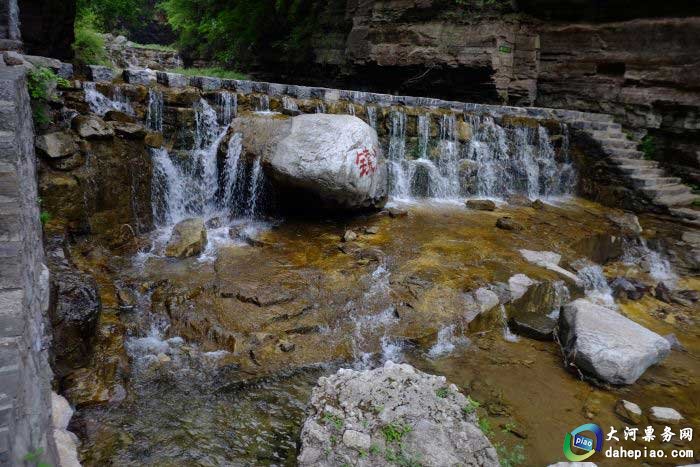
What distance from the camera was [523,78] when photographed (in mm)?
12320

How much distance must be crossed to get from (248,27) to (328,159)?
13.1 m

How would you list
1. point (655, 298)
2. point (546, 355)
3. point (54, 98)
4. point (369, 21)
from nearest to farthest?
point (546, 355)
point (54, 98)
point (655, 298)
point (369, 21)

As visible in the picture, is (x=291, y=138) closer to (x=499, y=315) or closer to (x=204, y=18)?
(x=499, y=315)

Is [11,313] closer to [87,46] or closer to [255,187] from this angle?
[255,187]

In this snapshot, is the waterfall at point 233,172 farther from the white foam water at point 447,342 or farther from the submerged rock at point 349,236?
the white foam water at point 447,342

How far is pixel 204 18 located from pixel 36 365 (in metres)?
20.0

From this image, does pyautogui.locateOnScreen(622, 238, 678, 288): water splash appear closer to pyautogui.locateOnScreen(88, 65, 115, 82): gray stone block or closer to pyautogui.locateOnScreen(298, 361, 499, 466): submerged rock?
pyautogui.locateOnScreen(298, 361, 499, 466): submerged rock

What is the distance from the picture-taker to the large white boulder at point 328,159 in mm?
6289

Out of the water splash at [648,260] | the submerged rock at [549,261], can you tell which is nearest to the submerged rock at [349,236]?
the submerged rock at [549,261]

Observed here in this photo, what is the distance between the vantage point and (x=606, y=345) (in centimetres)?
440

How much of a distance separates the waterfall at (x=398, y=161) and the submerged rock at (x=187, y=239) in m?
3.89

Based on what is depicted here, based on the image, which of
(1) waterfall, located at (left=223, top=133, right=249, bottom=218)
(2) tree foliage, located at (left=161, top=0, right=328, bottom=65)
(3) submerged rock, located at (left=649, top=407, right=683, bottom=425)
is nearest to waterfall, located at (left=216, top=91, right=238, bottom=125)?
(1) waterfall, located at (left=223, top=133, right=249, bottom=218)

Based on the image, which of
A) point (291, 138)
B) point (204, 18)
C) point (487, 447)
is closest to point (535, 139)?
point (291, 138)

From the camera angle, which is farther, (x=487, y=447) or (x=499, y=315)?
(x=499, y=315)
